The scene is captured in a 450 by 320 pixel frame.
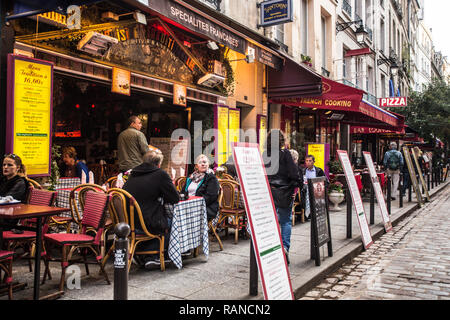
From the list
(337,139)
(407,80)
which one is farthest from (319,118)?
(407,80)

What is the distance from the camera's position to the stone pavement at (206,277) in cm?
390

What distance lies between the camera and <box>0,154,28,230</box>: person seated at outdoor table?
4336 millimetres

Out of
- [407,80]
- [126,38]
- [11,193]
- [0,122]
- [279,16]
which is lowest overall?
[11,193]

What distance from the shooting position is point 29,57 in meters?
5.54

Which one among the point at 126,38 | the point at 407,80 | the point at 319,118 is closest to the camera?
the point at 126,38

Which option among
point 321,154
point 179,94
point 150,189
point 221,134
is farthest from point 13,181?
point 321,154

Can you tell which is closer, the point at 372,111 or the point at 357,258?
the point at 357,258

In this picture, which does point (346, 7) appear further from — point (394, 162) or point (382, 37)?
point (394, 162)

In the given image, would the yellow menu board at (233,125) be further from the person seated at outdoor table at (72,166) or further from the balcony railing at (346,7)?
the balcony railing at (346,7)

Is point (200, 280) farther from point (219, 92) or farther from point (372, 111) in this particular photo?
point (372, 111)

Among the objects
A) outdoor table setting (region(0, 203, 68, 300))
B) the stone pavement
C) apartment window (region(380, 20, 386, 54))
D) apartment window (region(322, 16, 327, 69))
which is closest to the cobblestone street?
the stone pavement

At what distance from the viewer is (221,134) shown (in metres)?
10.8

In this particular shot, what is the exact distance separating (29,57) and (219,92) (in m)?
5.73

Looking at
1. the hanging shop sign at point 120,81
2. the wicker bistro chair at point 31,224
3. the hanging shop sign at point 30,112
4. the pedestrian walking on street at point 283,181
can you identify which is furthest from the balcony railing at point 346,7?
the wicker bistro chair at point 31,224
